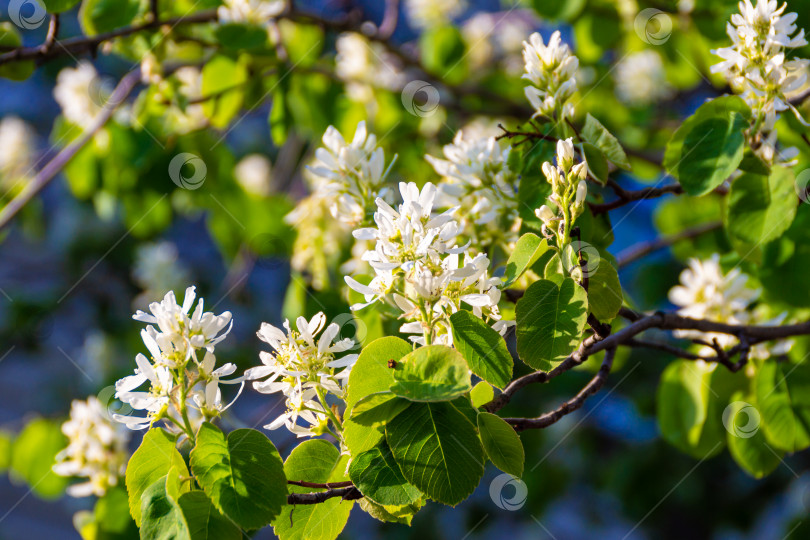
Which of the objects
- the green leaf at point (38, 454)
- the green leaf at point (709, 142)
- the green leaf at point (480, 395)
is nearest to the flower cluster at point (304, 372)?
the green leaf at point (480, 395)

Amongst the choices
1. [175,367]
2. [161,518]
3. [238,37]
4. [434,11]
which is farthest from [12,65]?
[434,11]

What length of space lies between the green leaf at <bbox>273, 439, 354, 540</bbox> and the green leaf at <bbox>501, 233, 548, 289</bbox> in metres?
0.24

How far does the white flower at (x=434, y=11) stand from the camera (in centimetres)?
235

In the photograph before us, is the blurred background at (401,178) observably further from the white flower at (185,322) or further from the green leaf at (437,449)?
the white flower at (185,322)

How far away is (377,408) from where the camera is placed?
0.57 metres

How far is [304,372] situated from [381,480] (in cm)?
13

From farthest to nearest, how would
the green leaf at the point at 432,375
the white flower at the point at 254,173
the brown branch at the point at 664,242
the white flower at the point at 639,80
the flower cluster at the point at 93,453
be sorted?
the white flower at the point at 254,173
the white flower at the point at 639,80
the brown branch at the point at 664,242
the flower cluster at the point at 93,453
the green leaf at the point at 432,375

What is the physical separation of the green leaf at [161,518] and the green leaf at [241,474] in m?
0.03

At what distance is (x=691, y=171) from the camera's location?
0.80m

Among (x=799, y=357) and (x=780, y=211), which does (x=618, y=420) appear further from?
(x=780, y=211)

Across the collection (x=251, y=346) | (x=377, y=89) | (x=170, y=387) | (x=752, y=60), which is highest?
(x=752, y=60)

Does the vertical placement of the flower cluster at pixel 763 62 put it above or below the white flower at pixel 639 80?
above

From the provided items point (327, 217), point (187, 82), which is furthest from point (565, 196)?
point (187, 82)

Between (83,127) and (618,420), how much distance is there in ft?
7.91
